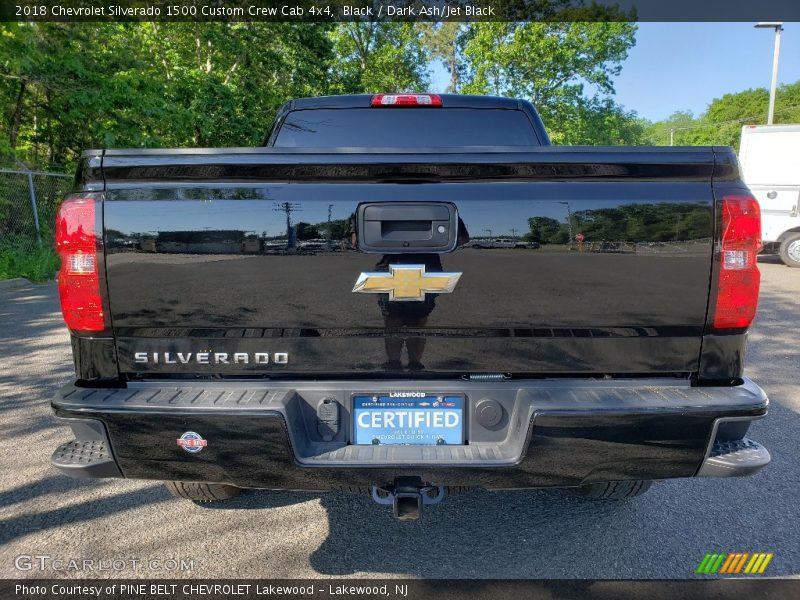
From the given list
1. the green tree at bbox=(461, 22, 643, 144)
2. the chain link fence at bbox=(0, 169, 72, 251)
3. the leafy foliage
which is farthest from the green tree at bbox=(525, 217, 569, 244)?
the leafy foliage

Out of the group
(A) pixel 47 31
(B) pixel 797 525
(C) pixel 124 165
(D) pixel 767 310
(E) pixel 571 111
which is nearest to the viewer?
(C) pixel 124 165

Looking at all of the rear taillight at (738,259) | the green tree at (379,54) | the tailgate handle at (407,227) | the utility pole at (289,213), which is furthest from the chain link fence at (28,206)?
the green tree at (379,54)

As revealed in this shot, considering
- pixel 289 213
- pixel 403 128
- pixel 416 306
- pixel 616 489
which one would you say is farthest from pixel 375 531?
pixel 403 128

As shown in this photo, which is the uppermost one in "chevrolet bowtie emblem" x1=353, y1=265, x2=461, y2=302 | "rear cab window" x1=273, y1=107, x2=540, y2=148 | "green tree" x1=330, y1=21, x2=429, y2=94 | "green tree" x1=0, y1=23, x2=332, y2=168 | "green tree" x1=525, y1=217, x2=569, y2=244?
"green tree" x1=330, y1=21, x2=429, y2=94

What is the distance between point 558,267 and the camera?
6.41ft

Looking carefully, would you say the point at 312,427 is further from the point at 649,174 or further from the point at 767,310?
the point at 767,310

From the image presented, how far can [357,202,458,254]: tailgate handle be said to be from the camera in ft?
6.32

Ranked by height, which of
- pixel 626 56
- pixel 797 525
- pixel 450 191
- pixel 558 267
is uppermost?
pixel 626 56

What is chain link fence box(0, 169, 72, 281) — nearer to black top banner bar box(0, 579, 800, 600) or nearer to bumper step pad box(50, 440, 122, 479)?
black top banner bar box(0, 579, 800, 600)

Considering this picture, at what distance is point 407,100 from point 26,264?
32.2 ft

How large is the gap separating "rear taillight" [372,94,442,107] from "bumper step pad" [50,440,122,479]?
2.60 meters

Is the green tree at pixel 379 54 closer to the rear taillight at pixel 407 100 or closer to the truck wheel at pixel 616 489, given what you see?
the rear taillight at pixel 407 100

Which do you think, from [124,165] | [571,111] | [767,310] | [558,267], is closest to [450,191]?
[558,267]

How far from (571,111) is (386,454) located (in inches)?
888
